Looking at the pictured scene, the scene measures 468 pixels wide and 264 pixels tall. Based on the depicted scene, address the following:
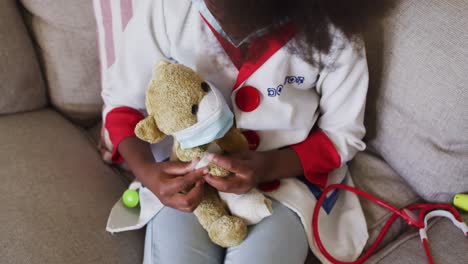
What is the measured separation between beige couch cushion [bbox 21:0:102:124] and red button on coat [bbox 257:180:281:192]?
489 mm

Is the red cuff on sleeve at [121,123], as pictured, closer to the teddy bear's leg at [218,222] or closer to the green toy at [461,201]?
the teddy bear's leg at [218,222]

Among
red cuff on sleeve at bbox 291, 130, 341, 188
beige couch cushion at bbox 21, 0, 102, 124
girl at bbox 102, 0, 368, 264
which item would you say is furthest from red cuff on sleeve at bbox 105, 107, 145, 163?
red cuff on sleeve at bbox 291, 130, 341, 188

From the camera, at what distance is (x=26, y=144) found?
0.90 meters

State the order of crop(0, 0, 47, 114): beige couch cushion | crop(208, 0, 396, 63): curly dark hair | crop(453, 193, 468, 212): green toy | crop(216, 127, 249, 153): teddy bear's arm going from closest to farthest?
crop(208, 0, 396, 63): curly dark hair → crop(216, 127, 249, 153): teddy bear's arm → crop(453, 193, 468, 212): green toy → crop(0, 0, 47, 114): beige couch cushion

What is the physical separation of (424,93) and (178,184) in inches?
18.6

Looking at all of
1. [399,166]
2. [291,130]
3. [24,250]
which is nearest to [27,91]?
[24,250]

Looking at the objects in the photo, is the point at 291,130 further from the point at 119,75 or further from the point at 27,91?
the point at 27,91

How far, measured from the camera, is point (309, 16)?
637 mm

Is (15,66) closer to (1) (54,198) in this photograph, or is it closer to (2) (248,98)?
(1) (54,198)

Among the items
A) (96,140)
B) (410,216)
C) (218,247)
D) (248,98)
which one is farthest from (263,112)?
(96,140)

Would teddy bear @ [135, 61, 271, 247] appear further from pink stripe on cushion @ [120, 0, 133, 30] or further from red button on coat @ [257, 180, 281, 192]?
pink stripe on cushion @ [120, 0, 133, 30]

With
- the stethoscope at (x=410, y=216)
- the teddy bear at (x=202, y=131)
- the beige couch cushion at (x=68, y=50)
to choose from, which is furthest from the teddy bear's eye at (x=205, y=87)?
the beige couch cushion at (x=68, y=50)

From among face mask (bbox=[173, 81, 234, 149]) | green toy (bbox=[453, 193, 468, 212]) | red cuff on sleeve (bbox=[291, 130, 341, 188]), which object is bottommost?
green toy (bbox=[453, 193, 468, 212])

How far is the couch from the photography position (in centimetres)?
75
